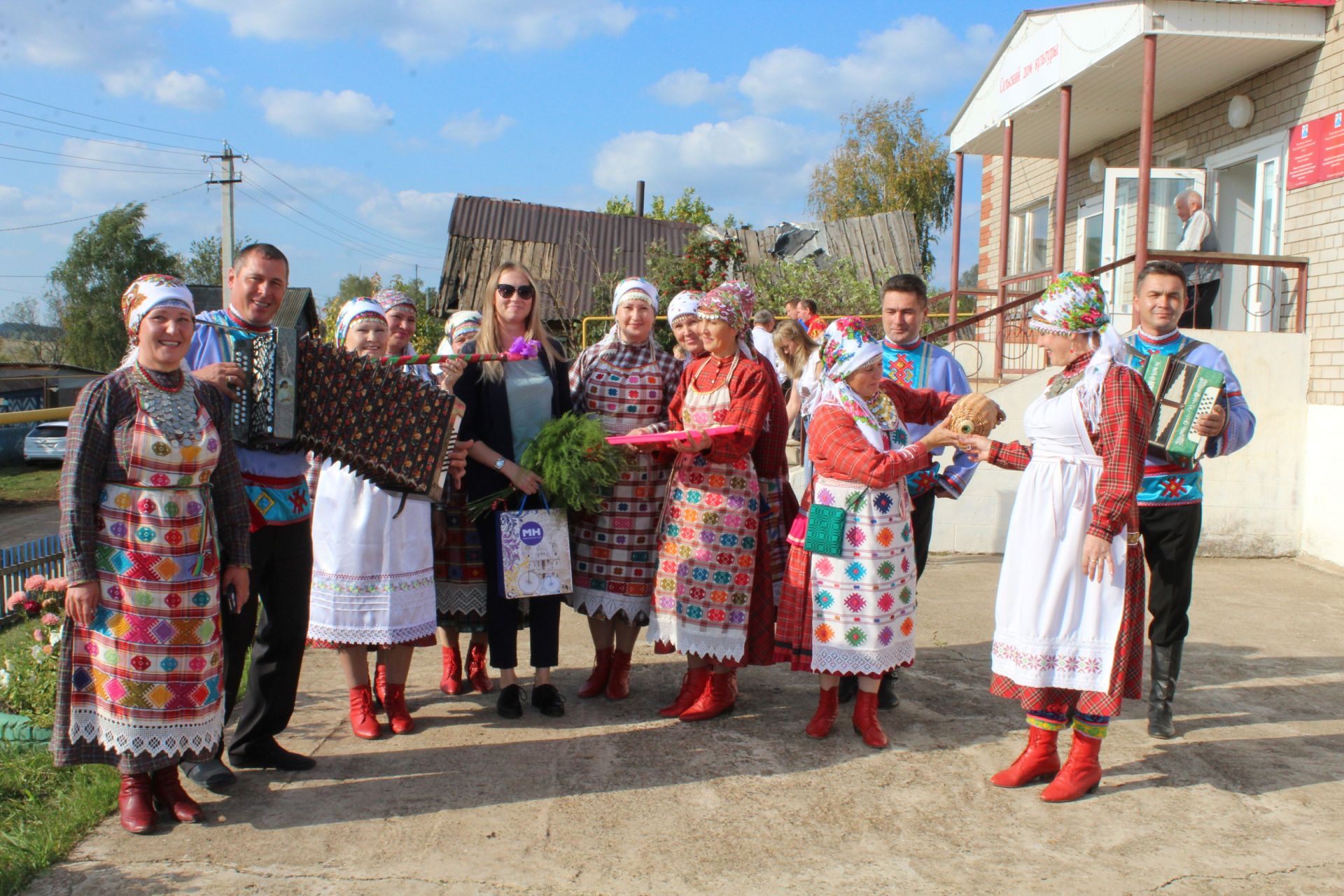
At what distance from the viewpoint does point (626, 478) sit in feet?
14.7

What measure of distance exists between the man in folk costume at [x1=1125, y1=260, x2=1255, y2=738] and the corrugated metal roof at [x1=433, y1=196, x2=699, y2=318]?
12.4 m

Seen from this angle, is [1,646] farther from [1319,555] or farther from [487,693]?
[1319,555]

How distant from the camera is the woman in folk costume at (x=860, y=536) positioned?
3943 mm

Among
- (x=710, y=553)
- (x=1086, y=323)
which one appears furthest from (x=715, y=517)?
(x=1086, y=323)

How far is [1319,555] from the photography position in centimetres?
822

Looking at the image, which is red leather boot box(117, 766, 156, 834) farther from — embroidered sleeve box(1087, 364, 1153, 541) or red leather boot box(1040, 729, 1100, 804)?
embroidered sleeve box(1087, 364, 1153, 541)

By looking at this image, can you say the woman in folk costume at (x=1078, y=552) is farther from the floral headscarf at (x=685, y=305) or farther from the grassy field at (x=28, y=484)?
the grassy field at (x=28, y=484)

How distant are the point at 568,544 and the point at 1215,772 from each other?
9.04 ft

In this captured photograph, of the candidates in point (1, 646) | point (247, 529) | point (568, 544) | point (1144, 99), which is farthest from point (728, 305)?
point (1144, 99)

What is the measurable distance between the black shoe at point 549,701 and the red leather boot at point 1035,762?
1.87 meters

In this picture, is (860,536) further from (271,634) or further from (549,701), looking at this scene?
(271,634)

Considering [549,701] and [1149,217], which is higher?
[1149,217]

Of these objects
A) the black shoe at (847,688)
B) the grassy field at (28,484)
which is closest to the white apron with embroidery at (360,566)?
the black shoe at (847,688)

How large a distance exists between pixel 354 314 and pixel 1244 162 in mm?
9344
